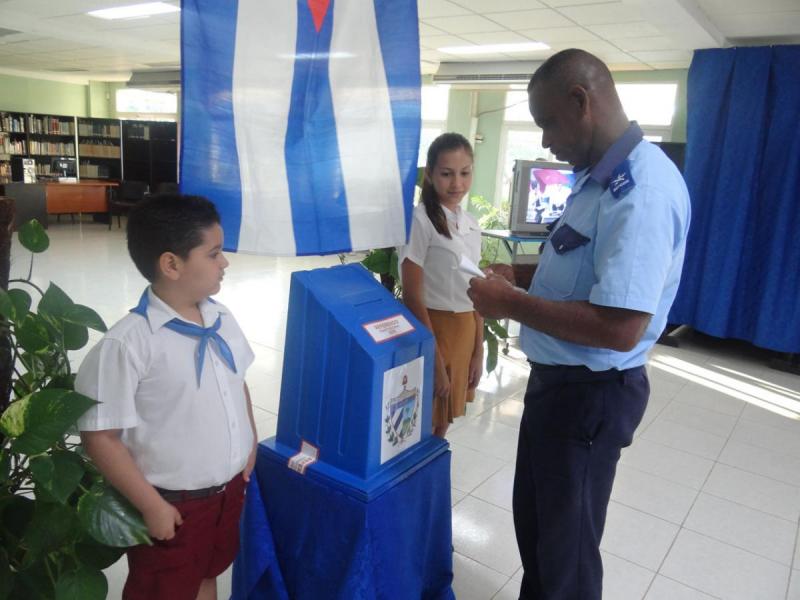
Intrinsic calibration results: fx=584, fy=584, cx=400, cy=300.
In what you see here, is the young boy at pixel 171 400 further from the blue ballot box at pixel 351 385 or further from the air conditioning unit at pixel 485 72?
the air conditioning unit at pixel 485 72

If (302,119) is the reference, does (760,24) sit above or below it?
above

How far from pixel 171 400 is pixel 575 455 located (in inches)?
33.0

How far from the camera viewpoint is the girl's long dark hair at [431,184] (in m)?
1.75

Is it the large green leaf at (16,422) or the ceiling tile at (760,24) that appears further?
the ceiling tile at (760,24)

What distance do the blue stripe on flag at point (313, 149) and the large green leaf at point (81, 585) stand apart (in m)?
0.72

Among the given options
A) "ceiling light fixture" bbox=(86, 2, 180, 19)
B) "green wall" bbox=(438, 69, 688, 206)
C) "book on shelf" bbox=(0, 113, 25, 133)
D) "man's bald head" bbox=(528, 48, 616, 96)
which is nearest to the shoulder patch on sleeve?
"man's bald head" bbox=(528, 48, 616, 96)

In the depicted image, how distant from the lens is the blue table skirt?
1.16m

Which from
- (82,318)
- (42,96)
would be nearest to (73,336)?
(82,318)

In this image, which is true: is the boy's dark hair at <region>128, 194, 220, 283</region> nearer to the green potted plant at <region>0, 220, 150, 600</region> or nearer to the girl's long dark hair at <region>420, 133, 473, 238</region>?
the green potted plant at <region>0, 220, 150, 600</region>

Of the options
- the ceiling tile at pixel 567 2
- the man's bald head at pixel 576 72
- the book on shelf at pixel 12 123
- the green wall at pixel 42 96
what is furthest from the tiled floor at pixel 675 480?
the green wall at pixel 42 96

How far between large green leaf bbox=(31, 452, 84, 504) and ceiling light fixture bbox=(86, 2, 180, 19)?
5.17m

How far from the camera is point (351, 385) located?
3.84ft

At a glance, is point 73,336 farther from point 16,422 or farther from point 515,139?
point 515,139

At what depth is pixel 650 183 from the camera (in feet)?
3.50
